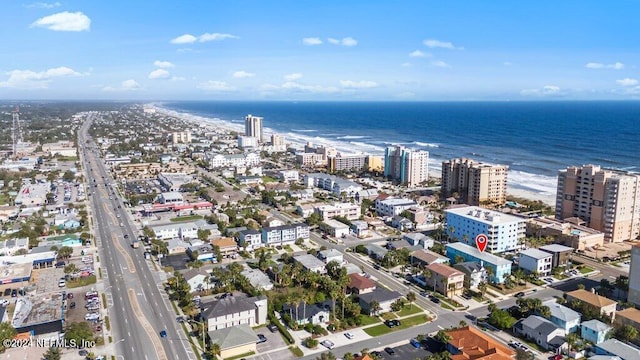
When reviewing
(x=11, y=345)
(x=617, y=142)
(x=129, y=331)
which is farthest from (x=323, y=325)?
(x=617, y=142)

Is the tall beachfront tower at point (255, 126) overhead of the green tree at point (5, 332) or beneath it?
overhead

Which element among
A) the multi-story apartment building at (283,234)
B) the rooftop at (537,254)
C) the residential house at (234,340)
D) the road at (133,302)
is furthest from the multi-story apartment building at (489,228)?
the road at (133,302)

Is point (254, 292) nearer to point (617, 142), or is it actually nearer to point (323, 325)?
point (323, 325)

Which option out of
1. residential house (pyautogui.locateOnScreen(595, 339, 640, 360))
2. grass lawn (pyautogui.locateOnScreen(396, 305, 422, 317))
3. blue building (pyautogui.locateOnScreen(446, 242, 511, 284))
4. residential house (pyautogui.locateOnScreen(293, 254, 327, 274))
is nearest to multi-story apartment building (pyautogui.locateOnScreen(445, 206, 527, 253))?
blue building (pyautogui.locateOnScreen(446, 242, 511, 284))

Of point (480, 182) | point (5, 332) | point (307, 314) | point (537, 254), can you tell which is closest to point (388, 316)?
point (307, 314)

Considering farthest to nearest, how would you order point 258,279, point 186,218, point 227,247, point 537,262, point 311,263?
1. point 186,218
2. point 227,247
3. point 311,263
4. point 537,262
5. point 258,279

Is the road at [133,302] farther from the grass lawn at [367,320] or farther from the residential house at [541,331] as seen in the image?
the residential house at [541,331]

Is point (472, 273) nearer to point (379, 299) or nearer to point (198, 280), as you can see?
point (379, 299)
